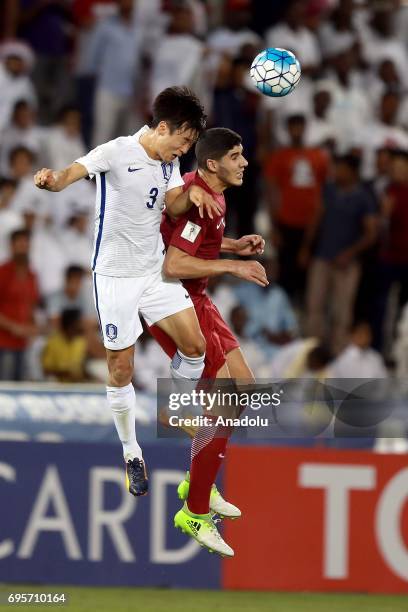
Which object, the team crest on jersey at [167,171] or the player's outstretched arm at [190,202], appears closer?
the player's outstretched arm at [190,202]

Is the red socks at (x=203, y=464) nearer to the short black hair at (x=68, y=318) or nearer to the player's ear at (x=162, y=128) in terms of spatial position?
the player's ear at (x=162, y=128)

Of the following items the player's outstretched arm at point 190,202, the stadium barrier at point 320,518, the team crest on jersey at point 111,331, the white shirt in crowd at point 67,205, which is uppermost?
the player's outstretched arm at point 190,202

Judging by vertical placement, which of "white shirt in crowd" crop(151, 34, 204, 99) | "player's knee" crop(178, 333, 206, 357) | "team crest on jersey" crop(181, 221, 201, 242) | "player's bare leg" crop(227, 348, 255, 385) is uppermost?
"white shirt in crowd" crop(151, 34, 204, 99)

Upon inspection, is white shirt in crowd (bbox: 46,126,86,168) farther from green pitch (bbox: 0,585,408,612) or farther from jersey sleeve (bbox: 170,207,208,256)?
jersey sleeve (bbox: 170,207,208,256)

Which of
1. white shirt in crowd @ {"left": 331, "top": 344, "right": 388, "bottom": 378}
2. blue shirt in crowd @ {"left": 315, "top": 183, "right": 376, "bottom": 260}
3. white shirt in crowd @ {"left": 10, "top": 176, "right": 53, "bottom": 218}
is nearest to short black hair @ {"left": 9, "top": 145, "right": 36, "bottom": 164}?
white shirt in crowd @ {"left": 10, "top": 176, "right": 53, "bottom": 218}

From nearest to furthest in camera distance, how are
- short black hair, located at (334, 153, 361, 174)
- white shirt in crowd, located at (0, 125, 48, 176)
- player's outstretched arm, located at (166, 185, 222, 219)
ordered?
player's outstretched arm, located at (166, 185, 222, 219), short black hair, located at (334, 153, 361, 174), white shirt in crowd, located at (0, 125, 48, 176)

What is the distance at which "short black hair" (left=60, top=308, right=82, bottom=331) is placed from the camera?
14.7 m

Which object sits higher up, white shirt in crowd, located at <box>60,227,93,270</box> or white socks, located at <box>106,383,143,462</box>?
white shirt in crowd, located at <box>60,227,93,270</box>

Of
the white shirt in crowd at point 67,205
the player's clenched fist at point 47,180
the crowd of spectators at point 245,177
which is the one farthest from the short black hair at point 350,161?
the player's clenched fist at point 47,180

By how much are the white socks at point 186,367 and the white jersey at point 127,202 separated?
0.55 m

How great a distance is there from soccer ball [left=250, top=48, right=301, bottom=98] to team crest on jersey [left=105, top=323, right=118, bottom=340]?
155 cm

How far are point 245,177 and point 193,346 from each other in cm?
765

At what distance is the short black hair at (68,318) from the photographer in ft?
48.3

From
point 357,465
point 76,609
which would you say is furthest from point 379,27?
point 76,609
